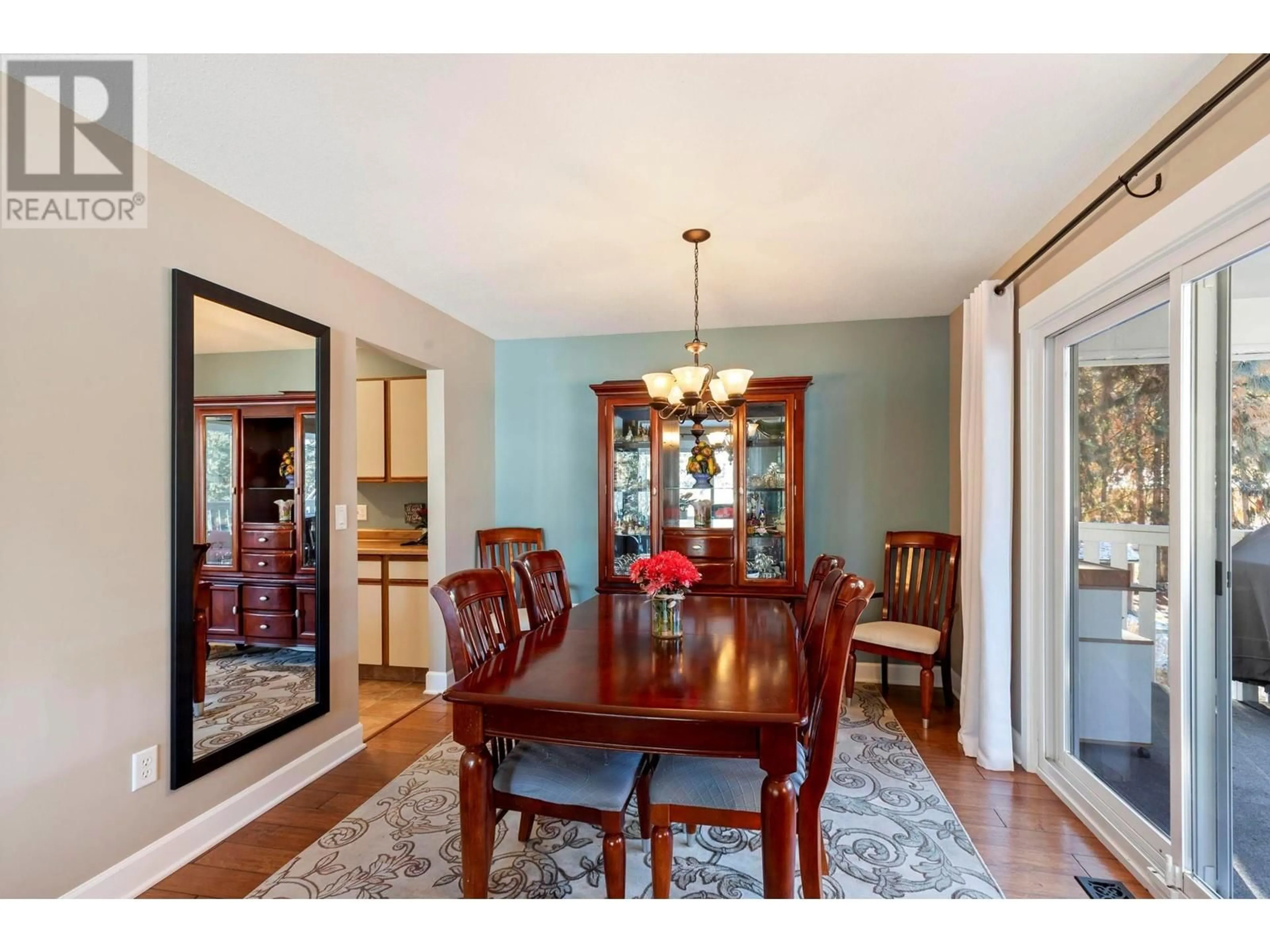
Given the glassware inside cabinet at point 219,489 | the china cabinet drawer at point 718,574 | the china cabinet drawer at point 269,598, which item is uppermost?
the glassware inside cabinet at point 219,489

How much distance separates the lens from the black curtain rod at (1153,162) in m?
1.34

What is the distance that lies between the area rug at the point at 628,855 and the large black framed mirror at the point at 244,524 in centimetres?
57

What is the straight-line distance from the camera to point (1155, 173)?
67.3 inches

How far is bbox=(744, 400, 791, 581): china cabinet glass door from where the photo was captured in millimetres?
3697

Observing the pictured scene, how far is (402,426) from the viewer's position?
3.97 m

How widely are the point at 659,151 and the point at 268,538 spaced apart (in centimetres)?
215

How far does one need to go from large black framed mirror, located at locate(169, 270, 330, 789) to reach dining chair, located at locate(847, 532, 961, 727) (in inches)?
→ 103

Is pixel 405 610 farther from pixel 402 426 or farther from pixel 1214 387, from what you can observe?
pixel 1214 387

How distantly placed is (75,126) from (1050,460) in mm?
3650

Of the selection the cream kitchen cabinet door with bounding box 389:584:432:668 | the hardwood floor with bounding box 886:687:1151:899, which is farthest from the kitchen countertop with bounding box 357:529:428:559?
the hardwood floor with bounding box 886:687:1151:899

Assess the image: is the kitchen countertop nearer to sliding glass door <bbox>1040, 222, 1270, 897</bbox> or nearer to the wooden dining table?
the wooden dining table

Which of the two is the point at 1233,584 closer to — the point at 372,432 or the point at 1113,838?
the point at 1113,838

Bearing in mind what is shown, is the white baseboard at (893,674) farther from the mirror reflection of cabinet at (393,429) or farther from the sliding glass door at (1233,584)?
the mirror reflection of cabinet at (393,429)

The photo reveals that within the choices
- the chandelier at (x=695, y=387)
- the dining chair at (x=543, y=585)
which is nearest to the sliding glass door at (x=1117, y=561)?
the chandelier at (x=695, y=387)
